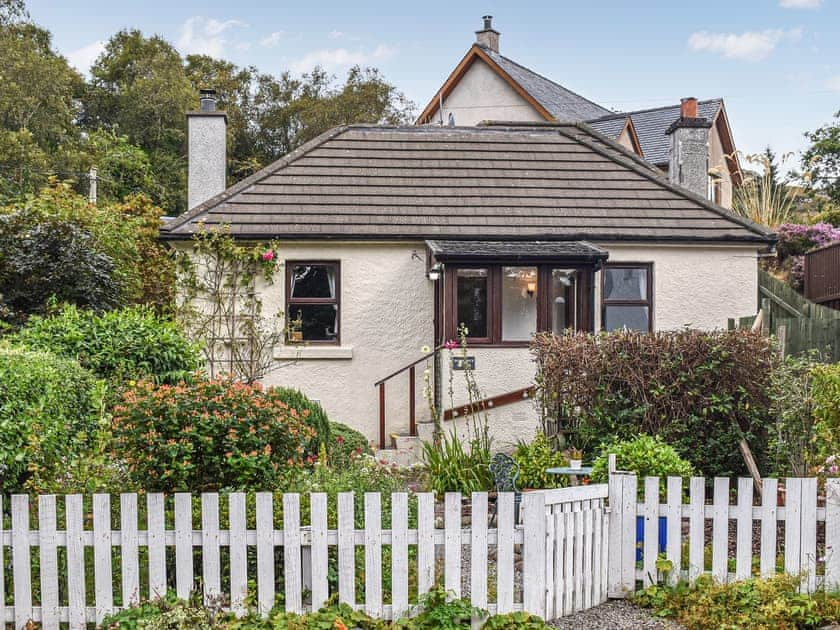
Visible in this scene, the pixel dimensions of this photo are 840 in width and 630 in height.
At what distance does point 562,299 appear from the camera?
1440 cm

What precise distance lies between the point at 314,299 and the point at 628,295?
5199mm

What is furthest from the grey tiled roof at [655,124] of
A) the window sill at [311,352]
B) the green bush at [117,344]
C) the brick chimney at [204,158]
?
the green bush at [117,344]

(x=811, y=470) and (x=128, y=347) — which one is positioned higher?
(x=128, y=347)

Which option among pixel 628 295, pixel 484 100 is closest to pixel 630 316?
pixel 628 295

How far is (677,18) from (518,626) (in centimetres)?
1827

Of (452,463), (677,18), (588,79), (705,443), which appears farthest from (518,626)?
(588,79)

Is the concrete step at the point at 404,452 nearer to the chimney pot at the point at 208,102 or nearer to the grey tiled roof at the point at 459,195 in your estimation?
the grey tiled roof at the point at 459,195

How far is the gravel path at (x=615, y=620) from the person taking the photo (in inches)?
237

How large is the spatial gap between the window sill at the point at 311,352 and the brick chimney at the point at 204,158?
3.32 metres

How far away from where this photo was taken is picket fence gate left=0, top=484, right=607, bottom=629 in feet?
19.0

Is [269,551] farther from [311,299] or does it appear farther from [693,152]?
[693,152]

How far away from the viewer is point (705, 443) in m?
9.68

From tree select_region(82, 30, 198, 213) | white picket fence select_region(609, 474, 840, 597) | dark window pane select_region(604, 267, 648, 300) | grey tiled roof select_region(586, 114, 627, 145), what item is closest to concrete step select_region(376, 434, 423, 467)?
dark window pane select_region(604, 267, 648, 300)

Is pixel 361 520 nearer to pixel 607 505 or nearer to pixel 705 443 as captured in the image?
pixel 607 505
